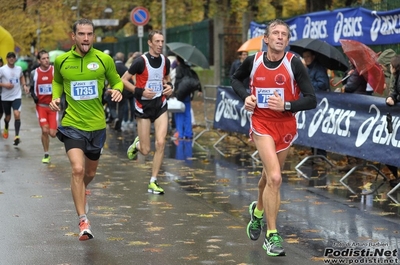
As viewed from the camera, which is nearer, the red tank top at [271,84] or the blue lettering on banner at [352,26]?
the red tank top at [271,84]

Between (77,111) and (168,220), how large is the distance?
1.58m

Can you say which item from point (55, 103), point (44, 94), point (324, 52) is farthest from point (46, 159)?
point (55, 103)

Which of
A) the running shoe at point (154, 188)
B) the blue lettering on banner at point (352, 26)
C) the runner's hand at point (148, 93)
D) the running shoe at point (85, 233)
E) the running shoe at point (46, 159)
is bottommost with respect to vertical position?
the running shoe at point (46, 159)

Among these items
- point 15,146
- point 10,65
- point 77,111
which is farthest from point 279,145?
point 10,65

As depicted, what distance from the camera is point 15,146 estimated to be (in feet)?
60.8

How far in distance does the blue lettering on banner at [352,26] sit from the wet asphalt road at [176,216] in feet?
9.69

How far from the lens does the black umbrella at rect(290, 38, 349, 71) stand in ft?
47.7

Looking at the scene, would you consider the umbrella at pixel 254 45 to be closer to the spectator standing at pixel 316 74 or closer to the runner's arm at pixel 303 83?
the spectator standing at pixel 316 74

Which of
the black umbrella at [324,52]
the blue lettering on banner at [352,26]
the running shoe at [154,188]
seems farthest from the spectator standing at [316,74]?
the running shoe at [154,188]

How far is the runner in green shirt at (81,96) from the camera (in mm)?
8609

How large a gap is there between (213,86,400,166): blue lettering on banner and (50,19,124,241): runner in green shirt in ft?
14.2

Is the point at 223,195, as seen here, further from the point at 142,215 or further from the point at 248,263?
the point at 248,263

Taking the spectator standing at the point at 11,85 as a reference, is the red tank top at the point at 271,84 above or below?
above

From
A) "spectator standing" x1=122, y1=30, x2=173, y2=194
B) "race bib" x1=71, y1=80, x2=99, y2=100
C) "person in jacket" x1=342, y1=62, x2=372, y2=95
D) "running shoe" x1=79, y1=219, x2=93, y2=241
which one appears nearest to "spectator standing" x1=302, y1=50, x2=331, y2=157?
"person in jacket" x1=342, y1=62, x2=372, y2=95
